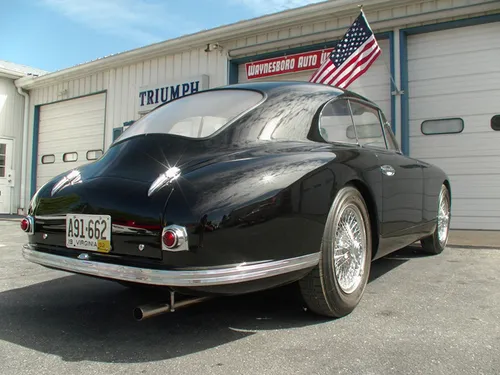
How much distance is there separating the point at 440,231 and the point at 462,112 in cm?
337

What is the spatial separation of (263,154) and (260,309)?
1.07m

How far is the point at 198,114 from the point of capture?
2.79m

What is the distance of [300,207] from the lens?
2193 mm

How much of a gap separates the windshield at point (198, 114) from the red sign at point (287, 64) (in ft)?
19.1

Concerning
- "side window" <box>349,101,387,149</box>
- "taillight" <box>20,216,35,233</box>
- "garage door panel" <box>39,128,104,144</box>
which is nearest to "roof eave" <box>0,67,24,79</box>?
"garage door panel" <box>39,128,104,144</box>

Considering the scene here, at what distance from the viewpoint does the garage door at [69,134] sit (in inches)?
477

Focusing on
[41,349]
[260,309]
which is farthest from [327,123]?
[41,349]

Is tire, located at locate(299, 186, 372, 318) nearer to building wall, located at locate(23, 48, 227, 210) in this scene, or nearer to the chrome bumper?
the chrome bumper

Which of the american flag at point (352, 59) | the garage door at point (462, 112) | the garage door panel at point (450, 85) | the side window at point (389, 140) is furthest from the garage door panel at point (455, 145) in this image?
the side window at point (389, 140)

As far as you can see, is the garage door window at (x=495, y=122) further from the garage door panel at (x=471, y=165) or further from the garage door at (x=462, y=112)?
the garage door panel at (x=471, y=165)

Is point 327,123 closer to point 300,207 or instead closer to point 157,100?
point 300,207

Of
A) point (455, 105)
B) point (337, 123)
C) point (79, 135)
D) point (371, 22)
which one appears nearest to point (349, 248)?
point (337, 123)

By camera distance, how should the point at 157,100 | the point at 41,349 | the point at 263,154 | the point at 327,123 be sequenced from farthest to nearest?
the point at 157,100 → the point at 327,123 → the point at 263,154 → the point at 41,349

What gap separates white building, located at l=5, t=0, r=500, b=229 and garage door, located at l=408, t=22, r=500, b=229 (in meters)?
0.02
